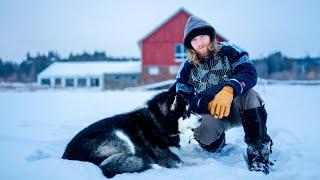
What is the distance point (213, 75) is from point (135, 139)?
1166 millimetres

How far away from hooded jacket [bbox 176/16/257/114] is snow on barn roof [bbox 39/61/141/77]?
31.7 m

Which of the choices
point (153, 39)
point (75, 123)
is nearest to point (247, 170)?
point (75, 123)

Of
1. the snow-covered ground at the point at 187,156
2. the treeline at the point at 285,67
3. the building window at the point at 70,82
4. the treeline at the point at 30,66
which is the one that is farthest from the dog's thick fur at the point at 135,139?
the treeline at the point at 30,66

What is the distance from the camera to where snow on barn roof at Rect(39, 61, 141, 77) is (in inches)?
1461

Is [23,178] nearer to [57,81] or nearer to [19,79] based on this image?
[57,81]

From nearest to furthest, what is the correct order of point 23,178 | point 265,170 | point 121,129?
point 23,178
point 265,170
point 121,129

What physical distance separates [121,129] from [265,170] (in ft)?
4.91

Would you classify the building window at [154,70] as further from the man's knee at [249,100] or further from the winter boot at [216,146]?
the man's knee at [249,100]

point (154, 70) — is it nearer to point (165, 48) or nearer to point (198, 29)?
point (165, 48)

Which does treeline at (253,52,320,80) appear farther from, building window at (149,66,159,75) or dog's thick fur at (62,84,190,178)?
dog's thick fur at (62,84,190,178)

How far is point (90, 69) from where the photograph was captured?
134ft

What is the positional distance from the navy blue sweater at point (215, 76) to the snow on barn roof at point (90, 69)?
31.7 metres

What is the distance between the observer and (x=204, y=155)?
3.83 metres

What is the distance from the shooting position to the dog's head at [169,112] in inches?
143
